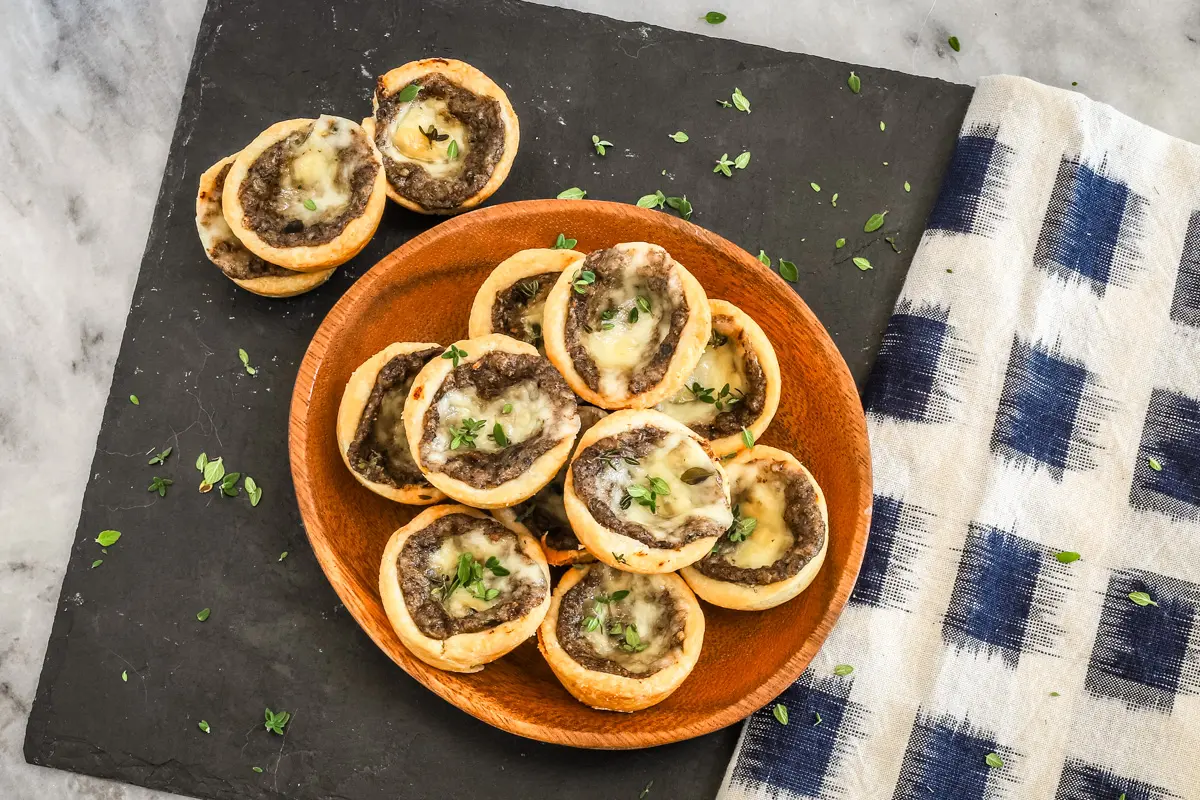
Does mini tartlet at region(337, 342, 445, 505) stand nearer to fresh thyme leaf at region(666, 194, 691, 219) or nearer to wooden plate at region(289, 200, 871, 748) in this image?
wooden plate at region(289, 200, 871, 748)

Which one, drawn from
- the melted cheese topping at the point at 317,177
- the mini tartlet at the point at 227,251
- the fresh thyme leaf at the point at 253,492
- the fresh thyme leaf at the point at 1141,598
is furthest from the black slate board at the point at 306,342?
the fresh thyme leaf at the point at 1141,598

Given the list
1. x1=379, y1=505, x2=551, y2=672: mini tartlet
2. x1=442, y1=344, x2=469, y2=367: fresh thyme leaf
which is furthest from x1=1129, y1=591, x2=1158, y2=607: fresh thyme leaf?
x1=442, y1=344, x2=469, y2=367: fresh thyme leaf

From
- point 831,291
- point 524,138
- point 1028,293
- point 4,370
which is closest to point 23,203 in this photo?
point 4,370

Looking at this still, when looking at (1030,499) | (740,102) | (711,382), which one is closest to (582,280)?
(711,382)

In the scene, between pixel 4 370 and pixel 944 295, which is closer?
pixel 944 295

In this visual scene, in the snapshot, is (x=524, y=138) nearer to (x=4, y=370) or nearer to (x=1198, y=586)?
(x=4, y=370)

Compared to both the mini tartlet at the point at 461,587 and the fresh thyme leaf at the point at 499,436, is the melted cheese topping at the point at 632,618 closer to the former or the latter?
the mini tartlet at the point at 461,587
